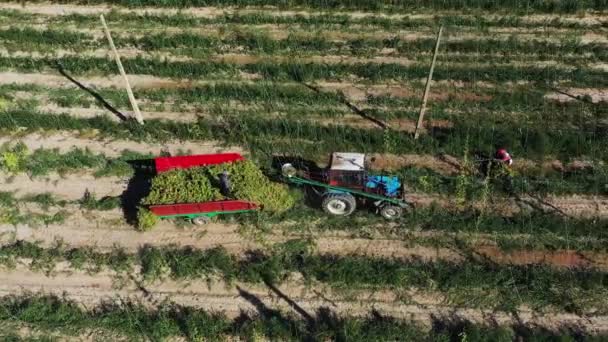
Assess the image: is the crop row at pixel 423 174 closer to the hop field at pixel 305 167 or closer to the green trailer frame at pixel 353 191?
the hop field at pixel 305 167

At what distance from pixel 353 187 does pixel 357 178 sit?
0.30 metres

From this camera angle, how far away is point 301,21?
2355cm

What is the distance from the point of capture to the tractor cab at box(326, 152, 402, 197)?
1488cm

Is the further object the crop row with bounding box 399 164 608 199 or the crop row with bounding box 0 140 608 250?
the crop row with bounding box 399 164 608 199

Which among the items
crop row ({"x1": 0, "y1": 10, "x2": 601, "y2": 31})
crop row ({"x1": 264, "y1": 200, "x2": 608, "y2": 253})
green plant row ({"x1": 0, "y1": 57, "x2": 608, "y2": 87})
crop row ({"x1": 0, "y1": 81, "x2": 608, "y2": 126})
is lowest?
crop row ({"x1": 264, "y1": 200, "x2": 608, "y2": 253})

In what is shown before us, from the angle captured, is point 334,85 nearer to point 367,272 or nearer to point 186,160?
point 186,160

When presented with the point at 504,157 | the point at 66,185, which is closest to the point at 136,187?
the point at 66,185

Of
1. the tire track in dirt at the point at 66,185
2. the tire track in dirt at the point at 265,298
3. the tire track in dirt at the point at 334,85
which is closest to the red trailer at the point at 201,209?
the tire track in dirt at the point at 265,298

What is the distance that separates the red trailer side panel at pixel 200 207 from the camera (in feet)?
48.3

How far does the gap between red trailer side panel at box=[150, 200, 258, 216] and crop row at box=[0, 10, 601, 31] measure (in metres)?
11.3

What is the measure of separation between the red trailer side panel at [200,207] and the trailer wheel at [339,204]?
81.2 inches

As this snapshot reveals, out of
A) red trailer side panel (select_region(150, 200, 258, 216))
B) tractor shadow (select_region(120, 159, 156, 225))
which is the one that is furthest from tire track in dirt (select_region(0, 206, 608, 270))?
red trailer side panel (select_region(150, 200, 258, 216))

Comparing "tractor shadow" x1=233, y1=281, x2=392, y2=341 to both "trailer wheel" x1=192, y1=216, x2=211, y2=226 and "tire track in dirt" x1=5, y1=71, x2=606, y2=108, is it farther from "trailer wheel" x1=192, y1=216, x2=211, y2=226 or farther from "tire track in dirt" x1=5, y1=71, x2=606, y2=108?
"tire track in dirt" x1=5, y1=71, x2=606, y2=108

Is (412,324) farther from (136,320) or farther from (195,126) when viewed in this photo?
(195,126)
